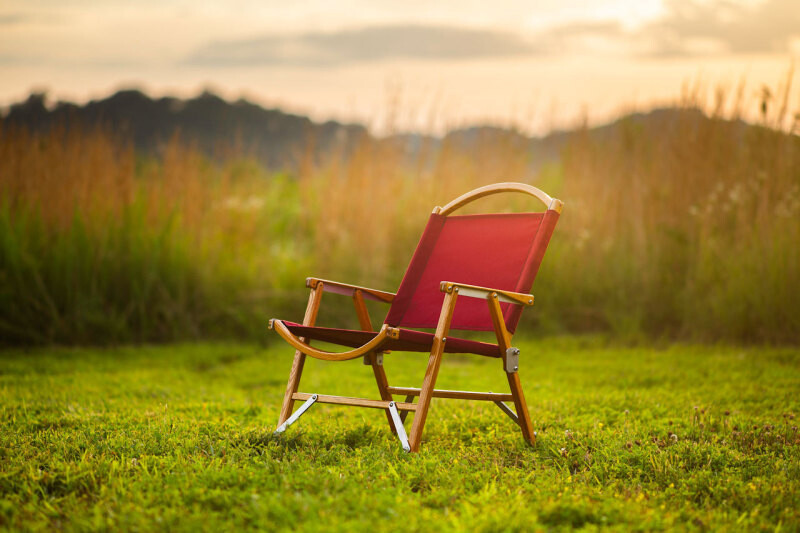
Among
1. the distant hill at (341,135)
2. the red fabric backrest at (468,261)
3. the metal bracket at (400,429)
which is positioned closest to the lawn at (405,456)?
the metal bracket at (400,429)

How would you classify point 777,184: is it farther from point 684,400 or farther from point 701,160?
point 684,400

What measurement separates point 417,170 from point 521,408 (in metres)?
4.48

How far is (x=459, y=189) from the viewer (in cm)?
678

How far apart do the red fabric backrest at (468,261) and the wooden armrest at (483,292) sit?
0.68 ft

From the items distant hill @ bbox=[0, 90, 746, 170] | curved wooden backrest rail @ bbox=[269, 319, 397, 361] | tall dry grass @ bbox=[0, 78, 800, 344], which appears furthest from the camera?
distant hill @ bbox=[0, 90, 746, 170]

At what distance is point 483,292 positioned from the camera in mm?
2680

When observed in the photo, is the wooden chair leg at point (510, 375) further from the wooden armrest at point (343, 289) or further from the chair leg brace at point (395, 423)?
the wooden armrest at point (343, 289)

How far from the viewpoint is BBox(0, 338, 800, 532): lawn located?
1.96 m

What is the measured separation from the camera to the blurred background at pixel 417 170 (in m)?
5.70

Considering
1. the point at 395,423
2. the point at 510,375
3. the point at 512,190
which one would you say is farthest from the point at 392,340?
the point at 512,190

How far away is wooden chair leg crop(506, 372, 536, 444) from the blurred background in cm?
312

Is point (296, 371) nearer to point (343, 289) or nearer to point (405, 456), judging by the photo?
point (343, 289)

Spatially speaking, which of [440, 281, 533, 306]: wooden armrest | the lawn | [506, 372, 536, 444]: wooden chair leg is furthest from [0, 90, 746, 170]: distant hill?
[506, 372, 536, 444]: wooden chair leg

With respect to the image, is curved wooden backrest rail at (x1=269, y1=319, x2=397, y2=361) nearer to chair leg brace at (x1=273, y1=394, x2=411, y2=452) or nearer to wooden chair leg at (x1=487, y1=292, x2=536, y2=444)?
chair leg brace at (x1=273, y1=394, x2=411, y2=452)
